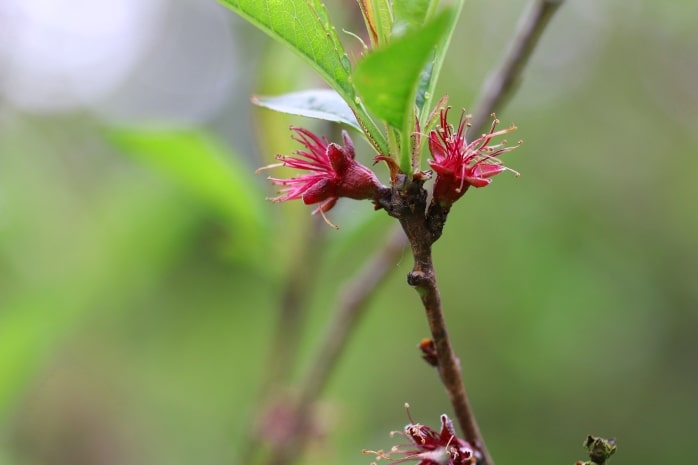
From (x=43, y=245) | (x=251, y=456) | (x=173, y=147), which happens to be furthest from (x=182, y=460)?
(x=173, y=147)

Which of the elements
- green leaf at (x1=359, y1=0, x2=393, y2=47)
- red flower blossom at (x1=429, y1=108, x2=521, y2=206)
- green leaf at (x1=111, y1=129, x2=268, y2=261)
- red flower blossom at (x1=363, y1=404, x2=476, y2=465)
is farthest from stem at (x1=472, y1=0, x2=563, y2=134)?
green leaf at (x1=111, y1=129, x2=268, y2=261)

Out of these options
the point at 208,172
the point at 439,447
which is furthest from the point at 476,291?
the point at 439,447

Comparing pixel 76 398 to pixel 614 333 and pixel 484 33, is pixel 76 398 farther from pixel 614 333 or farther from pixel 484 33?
pixel 484 33

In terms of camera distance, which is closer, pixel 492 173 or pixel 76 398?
pixel 492 173

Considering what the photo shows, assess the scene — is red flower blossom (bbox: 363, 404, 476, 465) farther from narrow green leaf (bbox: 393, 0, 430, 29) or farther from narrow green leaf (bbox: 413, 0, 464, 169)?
narrow green leaf (bbox: 393, 0, 430, 29)

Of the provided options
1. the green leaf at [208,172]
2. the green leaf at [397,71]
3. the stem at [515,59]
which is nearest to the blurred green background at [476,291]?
the green leaf at [208,172]

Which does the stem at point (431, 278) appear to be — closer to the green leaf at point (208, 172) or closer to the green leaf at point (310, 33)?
the green leaf at point (310, 33)
